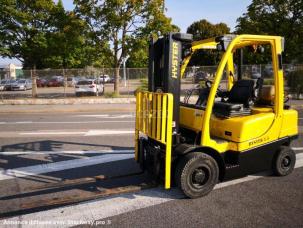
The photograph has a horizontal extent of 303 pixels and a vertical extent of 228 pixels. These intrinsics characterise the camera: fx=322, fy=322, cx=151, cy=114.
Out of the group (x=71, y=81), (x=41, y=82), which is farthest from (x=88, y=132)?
(x=41, y=82)

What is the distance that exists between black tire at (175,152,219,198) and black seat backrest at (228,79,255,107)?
1470mm

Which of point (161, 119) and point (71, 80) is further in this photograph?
point (71, 80)

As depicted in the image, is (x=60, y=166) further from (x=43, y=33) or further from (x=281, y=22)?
(x=281, y=22)

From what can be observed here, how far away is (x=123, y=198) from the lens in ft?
16.9

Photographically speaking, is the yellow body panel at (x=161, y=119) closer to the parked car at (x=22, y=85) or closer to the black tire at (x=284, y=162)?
the black tire at (x=284, y=162)

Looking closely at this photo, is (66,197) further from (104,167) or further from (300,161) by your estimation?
(300,161)

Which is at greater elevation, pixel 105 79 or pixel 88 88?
pixel 105 79

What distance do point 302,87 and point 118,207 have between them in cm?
1999

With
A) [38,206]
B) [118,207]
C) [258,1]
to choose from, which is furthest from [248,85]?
[258,1]

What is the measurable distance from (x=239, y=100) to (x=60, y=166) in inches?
155

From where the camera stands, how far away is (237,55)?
266 inches

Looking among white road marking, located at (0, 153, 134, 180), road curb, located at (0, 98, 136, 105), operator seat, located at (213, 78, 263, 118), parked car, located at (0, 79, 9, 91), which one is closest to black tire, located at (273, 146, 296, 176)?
operator seat, located at (213, 78, 263, 118)

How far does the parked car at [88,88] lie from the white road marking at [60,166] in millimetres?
15945

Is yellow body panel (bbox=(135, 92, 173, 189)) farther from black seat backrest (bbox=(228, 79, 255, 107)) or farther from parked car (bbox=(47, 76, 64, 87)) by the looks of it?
parked car (bbox=(47, 76, 64, 87))
